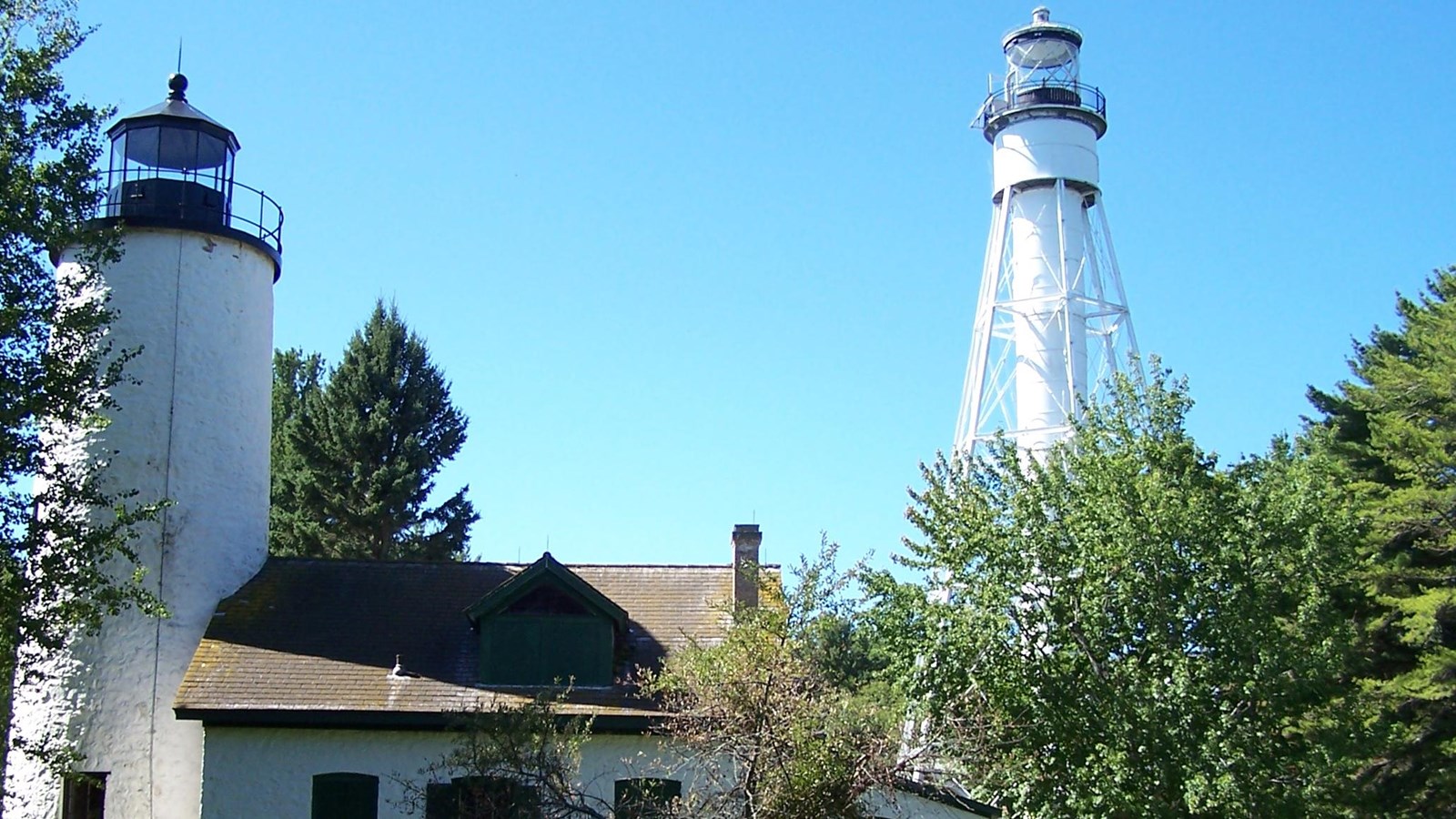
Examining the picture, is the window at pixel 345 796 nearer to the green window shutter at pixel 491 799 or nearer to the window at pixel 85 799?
the green window shutter at pixel 491 799

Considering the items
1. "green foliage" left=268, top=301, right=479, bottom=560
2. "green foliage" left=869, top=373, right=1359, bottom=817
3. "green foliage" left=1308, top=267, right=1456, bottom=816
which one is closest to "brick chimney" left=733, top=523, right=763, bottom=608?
"green foliage" left=869, top=373, right=1359, bottom=817

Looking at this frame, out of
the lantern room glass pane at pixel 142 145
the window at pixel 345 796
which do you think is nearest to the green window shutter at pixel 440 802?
the window at pixel 345 796

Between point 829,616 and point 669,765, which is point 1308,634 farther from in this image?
point 669,765

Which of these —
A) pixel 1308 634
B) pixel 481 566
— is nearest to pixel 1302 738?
pixel 1308 634

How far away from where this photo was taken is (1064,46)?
108 ft

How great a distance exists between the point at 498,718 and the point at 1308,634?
31.8ft

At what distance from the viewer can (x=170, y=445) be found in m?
22.9

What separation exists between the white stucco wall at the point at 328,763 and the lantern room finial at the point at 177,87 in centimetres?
1077

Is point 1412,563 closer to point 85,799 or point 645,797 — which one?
point 645,797

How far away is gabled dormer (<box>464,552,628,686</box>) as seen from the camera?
21953 millimetres

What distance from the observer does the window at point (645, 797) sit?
1738 centimetres

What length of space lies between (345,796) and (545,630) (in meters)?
3.65

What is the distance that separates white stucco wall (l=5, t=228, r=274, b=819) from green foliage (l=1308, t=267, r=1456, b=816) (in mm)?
16988

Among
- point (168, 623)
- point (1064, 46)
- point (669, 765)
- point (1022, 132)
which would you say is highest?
point (1064, 46)
